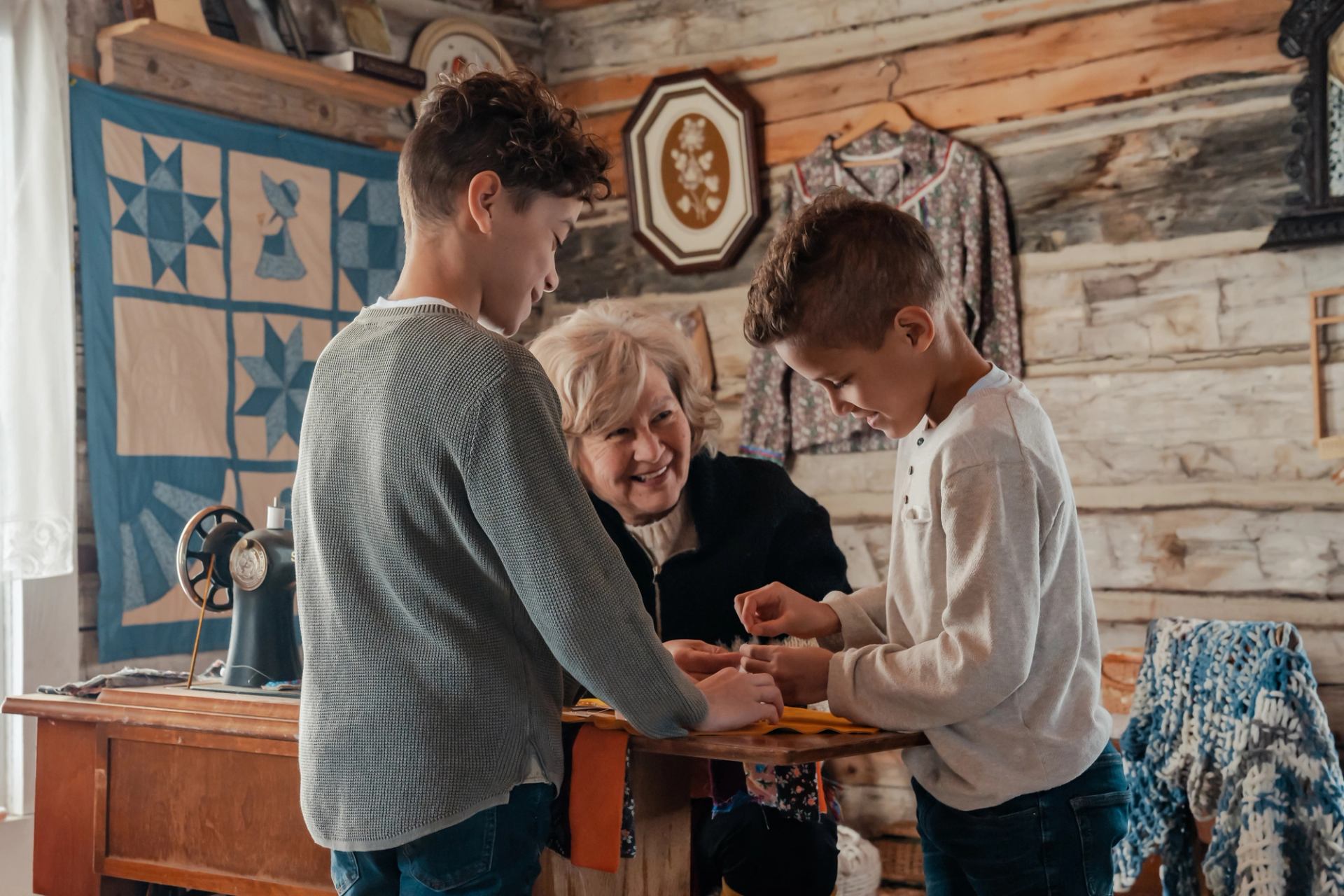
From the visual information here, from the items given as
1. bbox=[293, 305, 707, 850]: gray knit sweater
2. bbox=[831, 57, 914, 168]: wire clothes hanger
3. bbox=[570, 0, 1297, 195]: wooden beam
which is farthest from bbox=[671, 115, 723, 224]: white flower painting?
bbox=[293, 305, 707, 850]: gray knit sweater

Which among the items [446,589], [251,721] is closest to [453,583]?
[446,589]

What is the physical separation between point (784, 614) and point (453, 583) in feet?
2.19

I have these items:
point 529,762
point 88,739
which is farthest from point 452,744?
point 88,739

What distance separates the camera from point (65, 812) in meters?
2.22

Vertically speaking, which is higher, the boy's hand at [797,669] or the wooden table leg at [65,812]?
the boy's hand at [797,669]

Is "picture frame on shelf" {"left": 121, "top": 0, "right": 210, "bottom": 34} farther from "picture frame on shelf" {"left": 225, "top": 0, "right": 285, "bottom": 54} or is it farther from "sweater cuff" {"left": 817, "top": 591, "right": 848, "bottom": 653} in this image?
"sweater cuff" {"left": 817, "top": 591, "right": 848, "bottom": 653}

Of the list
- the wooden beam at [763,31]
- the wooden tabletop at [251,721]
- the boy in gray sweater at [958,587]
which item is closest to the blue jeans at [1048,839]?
the boy in gray sweater at [958,587]

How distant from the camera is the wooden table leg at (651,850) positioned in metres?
1.65

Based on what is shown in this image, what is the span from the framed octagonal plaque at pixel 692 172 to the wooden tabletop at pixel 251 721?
2.47 metres

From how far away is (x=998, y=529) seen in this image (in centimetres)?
158

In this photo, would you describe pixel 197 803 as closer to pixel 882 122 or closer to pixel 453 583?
pixel 453 583

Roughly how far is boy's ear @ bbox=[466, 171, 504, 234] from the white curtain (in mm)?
2051

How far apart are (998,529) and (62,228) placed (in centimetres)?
257

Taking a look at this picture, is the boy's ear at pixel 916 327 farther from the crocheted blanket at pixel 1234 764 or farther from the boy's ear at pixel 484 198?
the crocheted blanket at pixel 1234 764
